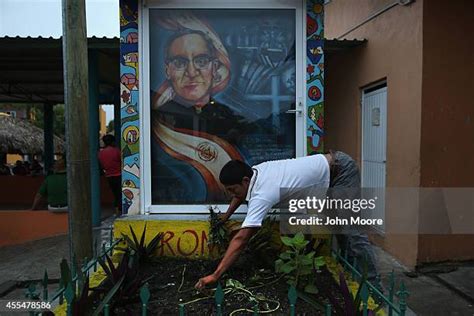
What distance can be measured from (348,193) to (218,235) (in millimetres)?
1088

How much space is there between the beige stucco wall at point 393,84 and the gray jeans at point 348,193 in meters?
2.30

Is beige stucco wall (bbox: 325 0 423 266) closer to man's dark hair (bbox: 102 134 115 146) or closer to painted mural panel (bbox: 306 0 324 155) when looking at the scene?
painted mural panel (bbox: 306 0 324 155)

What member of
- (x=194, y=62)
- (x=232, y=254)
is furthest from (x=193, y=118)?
(x=232, y=254)

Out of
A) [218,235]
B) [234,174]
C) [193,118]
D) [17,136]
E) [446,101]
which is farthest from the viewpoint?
[17,136]

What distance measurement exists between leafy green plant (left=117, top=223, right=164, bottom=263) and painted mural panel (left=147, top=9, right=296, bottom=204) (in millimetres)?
470

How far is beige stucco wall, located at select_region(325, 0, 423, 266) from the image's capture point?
571cm

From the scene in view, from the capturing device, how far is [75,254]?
10.9 feet

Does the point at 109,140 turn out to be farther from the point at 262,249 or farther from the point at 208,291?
the point at 208,291

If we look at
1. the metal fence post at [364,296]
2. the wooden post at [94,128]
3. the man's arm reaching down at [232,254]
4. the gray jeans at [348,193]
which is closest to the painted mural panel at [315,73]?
the gray jeans at [348,193]

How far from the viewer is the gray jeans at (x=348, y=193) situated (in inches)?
143

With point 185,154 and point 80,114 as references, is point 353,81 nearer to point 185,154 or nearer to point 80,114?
point 185,154

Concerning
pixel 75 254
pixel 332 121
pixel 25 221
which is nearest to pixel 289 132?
pixel 75 254

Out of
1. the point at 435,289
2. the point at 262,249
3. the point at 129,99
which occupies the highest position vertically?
the point at 129,99

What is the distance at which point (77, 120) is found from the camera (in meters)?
3.27
